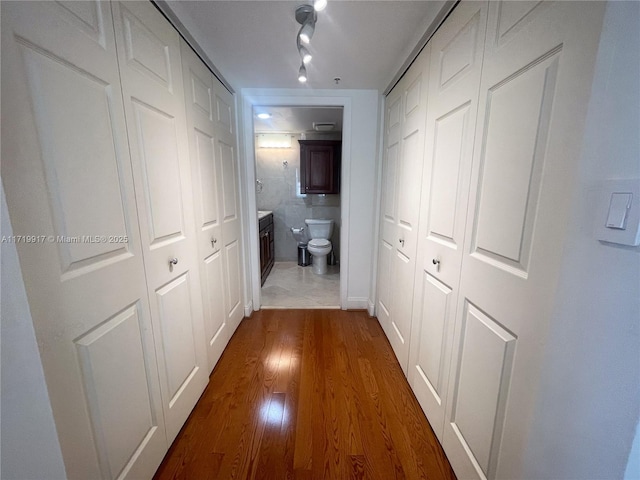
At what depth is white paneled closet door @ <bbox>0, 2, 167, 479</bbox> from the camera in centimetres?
55

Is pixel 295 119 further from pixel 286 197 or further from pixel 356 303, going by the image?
pixel 356 303

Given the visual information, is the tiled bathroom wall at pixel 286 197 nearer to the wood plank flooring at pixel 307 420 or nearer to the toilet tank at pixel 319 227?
the toilet tank at pixel 319 227

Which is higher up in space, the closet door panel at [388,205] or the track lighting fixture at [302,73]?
the track lighting fixture at [302,73]

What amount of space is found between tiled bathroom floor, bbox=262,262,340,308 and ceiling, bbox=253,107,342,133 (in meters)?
1.92

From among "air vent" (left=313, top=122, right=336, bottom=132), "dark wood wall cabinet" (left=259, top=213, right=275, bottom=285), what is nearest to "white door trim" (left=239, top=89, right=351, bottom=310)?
"dark wood wall cabinet" (left=259, top=213, right=275, bottom=285)

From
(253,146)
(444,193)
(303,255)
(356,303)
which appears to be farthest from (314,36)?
(303,255)

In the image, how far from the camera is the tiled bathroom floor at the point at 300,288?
8.73 ft

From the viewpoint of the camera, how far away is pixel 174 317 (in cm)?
114

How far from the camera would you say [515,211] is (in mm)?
707

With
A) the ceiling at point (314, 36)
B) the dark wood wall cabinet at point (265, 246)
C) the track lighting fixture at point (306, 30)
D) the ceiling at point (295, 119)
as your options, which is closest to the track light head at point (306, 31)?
the track lighting fixture at point (306, 30)

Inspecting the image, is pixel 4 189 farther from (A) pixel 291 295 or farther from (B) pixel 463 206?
(A) pixel 291 295

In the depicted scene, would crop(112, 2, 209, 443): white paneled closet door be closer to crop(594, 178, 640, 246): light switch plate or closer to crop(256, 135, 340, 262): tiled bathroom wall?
crop(594, 178, 640, 246): light switch plate

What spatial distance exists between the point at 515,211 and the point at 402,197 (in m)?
0.95

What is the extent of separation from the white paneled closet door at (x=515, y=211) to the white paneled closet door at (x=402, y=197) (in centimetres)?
53
